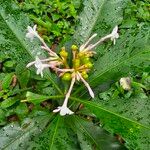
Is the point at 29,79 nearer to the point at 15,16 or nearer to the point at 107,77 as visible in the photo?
the point at 15,16

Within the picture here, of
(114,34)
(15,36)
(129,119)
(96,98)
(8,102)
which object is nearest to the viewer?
(129,119)

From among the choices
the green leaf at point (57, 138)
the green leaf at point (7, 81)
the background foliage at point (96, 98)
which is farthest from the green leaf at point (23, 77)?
the green leaf at point (57, 138)

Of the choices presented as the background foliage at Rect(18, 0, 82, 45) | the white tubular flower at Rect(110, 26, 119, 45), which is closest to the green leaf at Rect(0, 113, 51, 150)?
the white tubular flower at Rect(110, 26, 119, 45)

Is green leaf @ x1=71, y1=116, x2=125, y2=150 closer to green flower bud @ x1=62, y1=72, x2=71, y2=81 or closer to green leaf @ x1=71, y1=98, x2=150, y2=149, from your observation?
green leaf @ x1=71, y1=98, x2=150, y2=149

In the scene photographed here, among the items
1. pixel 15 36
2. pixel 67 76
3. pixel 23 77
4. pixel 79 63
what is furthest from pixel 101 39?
pixel 23 77

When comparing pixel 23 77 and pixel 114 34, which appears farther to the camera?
pixel 23 77

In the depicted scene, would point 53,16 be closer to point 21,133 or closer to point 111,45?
point 111,45
